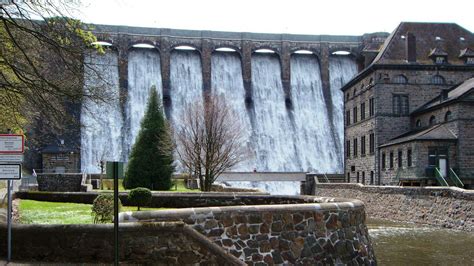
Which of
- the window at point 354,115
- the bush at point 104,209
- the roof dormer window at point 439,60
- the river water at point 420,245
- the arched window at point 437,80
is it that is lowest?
the river water at point 420,245

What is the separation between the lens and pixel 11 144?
10961 millimetres

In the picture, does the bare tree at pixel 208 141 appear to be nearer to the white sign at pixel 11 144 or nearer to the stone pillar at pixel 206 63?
the stone pillar at pixel 206 63

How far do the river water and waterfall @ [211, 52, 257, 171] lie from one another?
34.8 m

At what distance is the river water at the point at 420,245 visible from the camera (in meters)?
18.8

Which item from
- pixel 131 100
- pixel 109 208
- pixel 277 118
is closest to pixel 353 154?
pixel 277 118

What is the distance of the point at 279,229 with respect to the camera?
12906 millimetres

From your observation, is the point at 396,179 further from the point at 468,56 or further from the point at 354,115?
the point at 468,56

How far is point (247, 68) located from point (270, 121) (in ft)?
21.8

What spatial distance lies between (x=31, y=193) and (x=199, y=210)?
19767mm

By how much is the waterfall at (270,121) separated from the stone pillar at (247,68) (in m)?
0.62

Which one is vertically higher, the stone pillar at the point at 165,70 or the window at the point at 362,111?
the stone pillar at the point at 165,70

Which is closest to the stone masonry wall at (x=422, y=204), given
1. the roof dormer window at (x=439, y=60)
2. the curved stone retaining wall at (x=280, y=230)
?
the roof dormer window at (x=439, y=60)

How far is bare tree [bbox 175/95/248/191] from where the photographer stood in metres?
39.8

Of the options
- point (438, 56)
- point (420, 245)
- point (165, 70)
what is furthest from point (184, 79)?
point (420, 245)
